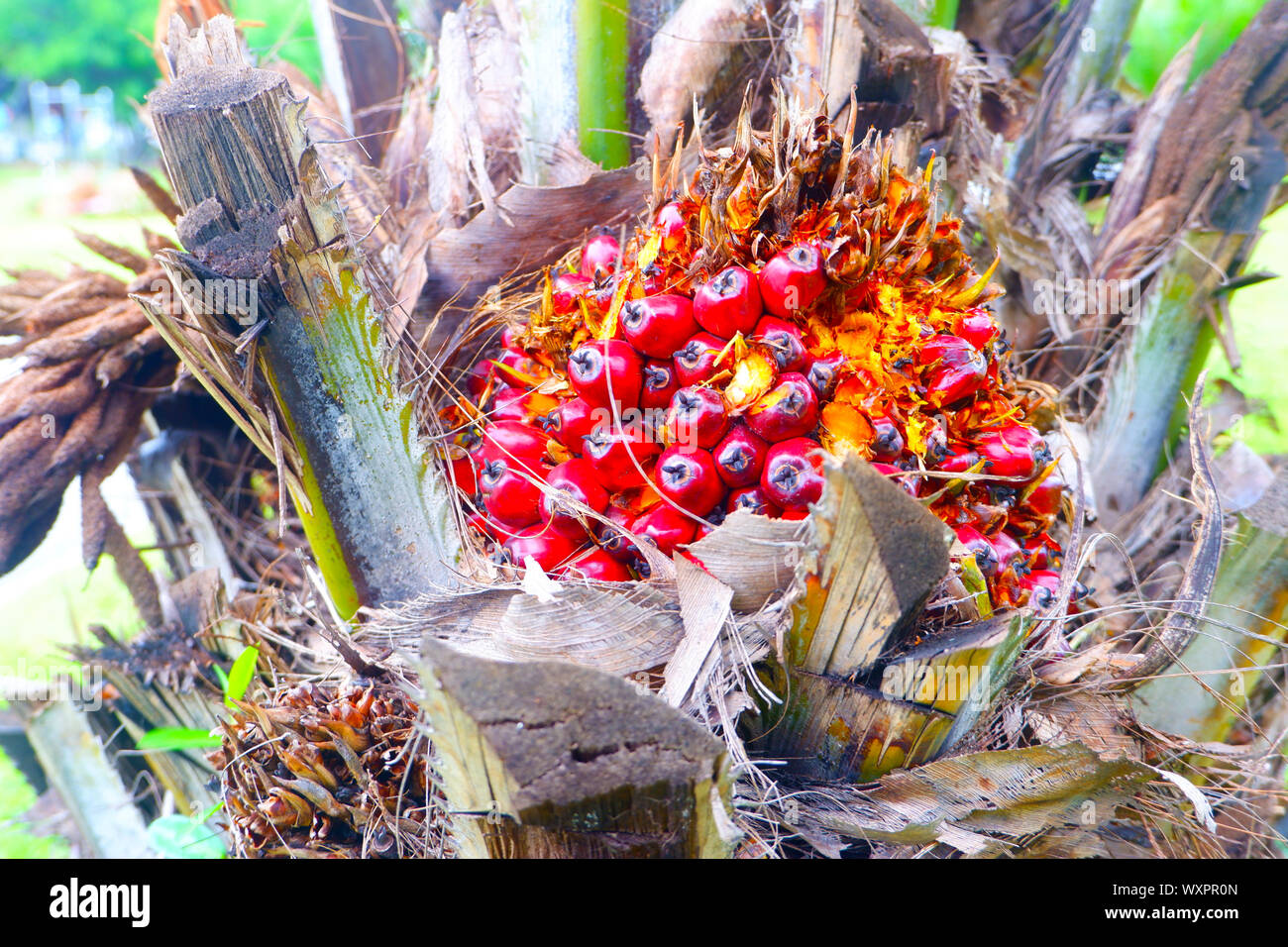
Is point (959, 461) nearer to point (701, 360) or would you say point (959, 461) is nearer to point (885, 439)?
point (885, 439)

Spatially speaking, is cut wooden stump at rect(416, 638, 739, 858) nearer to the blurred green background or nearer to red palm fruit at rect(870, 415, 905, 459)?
red palm fruit at rect(870, 415, 905, 459)

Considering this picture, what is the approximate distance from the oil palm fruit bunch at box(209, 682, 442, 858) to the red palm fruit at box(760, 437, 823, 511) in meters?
0.65

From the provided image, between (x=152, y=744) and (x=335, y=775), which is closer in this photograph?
(x=335, y=775)

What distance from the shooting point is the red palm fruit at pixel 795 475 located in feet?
3.84

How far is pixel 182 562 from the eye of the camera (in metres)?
2.06

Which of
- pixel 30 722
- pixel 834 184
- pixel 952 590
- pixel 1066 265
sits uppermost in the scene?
pixel 834 184

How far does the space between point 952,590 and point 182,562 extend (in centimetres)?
185

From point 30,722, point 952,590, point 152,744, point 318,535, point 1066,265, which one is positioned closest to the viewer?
point 952,590

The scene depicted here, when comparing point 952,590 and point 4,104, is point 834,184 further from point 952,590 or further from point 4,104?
point 4,104

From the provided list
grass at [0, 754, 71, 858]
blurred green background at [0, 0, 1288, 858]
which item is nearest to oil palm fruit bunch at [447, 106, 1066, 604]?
blurred green background at [0, 0, 1288, 858]

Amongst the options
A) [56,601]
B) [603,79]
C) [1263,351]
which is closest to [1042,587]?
[603,79]

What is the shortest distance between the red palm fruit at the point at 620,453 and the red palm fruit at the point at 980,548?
0.49 meters
